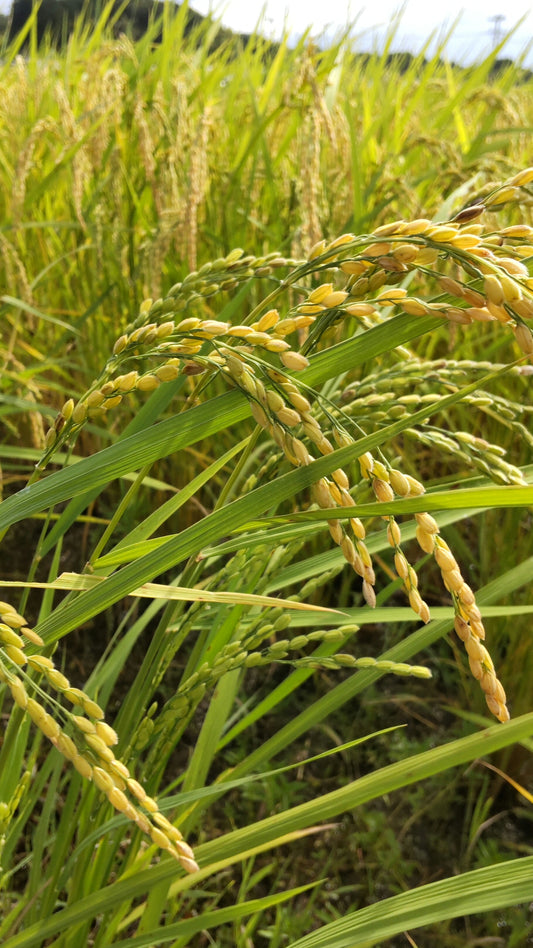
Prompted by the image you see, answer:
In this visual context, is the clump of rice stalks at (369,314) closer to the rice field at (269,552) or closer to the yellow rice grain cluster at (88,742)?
the rice field at (269,552)

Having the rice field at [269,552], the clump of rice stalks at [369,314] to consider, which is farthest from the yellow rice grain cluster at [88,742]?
the clump of rice stalks at [369,314]

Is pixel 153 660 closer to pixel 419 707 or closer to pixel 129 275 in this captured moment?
pixel 419 707

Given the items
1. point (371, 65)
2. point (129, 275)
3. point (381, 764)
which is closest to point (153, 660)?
point (381, 764)

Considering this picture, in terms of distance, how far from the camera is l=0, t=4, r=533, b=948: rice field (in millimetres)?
511

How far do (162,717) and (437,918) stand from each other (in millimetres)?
324

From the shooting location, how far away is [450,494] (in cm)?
50

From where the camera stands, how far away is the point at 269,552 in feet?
2.81

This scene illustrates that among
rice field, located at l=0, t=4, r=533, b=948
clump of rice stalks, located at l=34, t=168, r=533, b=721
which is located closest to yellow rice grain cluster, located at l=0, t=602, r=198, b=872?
rice field, located at l=0, t=4, r=533, b=948

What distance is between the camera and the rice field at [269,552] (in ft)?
1.68

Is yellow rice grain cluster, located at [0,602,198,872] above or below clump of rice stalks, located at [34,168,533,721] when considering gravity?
below

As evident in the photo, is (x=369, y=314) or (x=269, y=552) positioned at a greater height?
(x=369, y=314)

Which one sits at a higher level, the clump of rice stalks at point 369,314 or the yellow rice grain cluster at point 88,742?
the clump of rice stalks at point 369,314

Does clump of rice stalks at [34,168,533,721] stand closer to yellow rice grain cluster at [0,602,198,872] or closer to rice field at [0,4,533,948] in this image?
rice field at [0,4,533,948]

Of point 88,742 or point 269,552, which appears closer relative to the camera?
point 88,742
